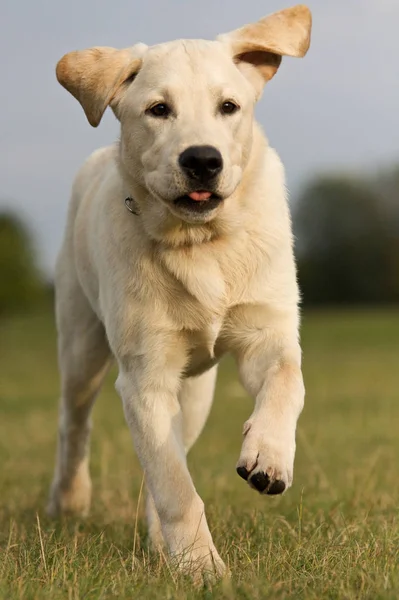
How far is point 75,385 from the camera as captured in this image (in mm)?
5961

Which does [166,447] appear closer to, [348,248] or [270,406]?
[270,406]

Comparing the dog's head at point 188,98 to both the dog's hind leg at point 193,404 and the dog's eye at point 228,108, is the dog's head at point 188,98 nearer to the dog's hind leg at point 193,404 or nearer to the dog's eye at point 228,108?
the dog's eye at point 228,108

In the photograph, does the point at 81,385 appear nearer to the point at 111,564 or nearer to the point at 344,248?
the point at 111,564

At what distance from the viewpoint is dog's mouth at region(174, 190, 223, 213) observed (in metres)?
4.05

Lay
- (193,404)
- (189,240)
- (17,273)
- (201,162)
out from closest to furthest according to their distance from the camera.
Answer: (201,162), (189,240), (193,404), (17,273)

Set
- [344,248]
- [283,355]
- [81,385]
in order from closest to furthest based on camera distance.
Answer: [283,355]
[81,385]
[344,248]

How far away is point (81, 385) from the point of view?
234 inches

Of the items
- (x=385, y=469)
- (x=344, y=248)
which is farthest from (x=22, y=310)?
(x=385, y=469)

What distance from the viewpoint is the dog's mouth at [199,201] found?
4047 millimetres

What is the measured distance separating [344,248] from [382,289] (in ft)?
9.82

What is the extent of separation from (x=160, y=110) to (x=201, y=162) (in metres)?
0.41

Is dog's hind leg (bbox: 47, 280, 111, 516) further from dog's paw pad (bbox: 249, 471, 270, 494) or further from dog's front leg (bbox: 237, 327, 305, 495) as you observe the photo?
dog's paw pad (bbox: 249, 471, 270, 494)

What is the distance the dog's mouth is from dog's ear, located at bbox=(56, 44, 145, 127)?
2.07ft

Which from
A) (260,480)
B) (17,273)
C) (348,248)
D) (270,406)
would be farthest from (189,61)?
(17,273)
